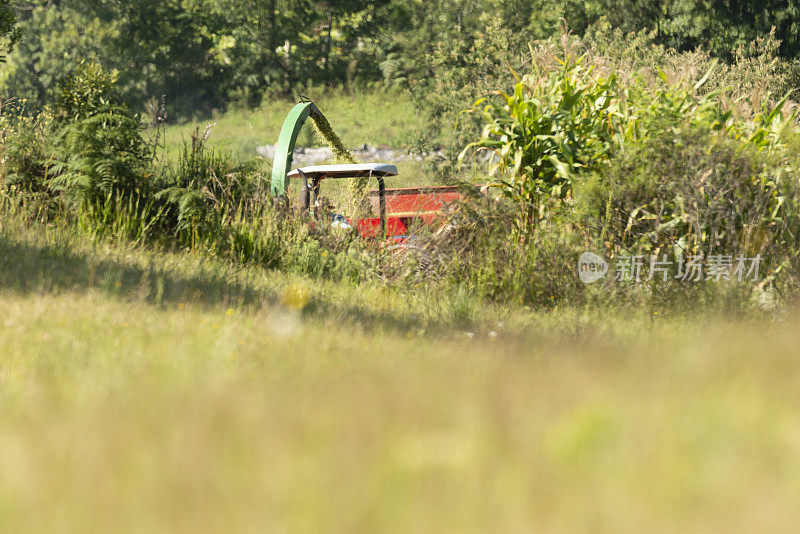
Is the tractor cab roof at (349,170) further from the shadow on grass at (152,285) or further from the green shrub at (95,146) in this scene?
the shadow on grass at (152,285)

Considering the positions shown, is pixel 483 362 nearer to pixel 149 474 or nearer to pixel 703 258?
pixel 149 474

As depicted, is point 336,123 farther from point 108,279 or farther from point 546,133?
point 108,279

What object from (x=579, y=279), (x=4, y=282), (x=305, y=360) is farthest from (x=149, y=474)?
(x=579, y=279)

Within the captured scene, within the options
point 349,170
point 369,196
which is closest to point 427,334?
point 349,170

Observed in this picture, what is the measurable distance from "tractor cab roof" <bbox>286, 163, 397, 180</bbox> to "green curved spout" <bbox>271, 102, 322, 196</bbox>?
5.7 inches

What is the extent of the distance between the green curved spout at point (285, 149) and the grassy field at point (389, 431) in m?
5.60

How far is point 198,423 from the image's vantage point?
2.81 meters

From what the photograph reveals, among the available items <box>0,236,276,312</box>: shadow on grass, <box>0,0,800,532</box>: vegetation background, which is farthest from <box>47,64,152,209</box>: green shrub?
<box>0,236,276,312</box>: shadow on grass

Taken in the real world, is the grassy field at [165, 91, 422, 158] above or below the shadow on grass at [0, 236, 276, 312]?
above

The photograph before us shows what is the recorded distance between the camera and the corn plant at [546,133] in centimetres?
749

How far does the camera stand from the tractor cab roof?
31.7ft

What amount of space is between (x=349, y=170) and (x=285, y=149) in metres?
1.22

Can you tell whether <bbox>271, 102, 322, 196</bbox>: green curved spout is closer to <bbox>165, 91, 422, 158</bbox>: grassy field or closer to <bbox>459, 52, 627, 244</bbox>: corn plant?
<bbox>459, 52, 627, 244</bbox>: corn plant

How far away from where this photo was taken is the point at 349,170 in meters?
9.84
